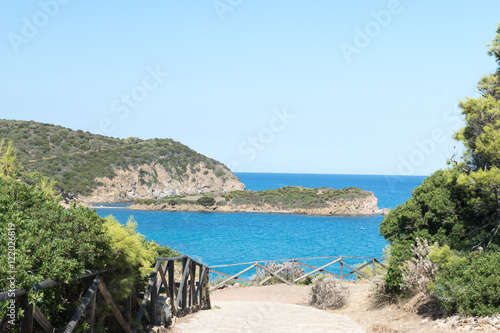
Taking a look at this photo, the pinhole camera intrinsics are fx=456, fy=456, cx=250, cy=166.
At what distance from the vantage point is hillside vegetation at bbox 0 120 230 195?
2810 inches

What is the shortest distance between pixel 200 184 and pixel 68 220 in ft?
314

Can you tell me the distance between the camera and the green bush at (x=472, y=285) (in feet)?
24.1

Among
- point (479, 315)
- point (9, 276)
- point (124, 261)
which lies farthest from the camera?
point (479, 315)

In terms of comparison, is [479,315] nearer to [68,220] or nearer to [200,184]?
[68,220]

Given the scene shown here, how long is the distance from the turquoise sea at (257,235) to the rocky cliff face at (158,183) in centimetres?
763

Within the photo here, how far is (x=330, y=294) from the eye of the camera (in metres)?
13.1

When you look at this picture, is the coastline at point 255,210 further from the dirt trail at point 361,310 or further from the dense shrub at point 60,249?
the dense shrub at point 60,249

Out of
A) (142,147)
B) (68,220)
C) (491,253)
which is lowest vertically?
(491,253)

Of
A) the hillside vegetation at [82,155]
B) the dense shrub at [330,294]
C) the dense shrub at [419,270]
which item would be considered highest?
the hillside vegetation at [82,155]

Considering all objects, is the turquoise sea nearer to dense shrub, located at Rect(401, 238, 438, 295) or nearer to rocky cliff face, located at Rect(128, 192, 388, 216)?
rocky cliff face, located at Rect(128, 192, 388, 216)

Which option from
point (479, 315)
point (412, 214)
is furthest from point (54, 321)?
point (412, 214)

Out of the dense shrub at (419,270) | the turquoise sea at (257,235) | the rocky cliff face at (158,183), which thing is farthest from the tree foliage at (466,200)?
the rocky cliff face at (158,183)

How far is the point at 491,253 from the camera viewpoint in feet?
27.2

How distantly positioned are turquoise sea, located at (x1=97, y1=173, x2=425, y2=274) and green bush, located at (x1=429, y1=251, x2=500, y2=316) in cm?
2392
